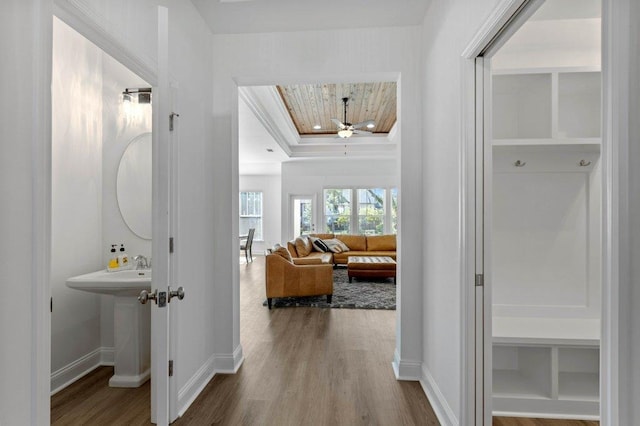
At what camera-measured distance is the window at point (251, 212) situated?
1103cm

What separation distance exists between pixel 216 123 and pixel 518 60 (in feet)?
8.02

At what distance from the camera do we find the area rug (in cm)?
478

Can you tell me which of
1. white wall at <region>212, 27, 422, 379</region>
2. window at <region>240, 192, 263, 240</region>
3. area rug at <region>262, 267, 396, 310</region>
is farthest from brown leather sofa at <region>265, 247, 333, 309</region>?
window at <region>240, 192, 263, 240</region>

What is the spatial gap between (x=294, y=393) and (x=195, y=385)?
0.74m

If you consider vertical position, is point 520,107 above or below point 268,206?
above

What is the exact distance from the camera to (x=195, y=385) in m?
2.41

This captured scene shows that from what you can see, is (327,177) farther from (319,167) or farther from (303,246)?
(303,246)

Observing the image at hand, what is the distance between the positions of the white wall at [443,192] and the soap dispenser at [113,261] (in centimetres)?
264

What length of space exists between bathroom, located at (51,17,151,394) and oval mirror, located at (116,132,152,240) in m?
0.01
